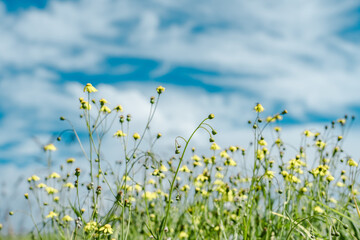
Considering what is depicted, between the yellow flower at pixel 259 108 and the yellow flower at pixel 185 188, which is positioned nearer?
the yellow flower at pixel 259 108

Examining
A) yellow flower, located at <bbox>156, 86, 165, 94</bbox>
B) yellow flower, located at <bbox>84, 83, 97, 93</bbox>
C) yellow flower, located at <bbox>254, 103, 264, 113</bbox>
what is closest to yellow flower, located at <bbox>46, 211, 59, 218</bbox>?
yellow flower, located at <bbox>84, 83, 97, 93</bbox>

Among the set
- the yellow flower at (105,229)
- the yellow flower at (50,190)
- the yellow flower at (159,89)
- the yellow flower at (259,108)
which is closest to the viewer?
the yellow flower at (105,229)

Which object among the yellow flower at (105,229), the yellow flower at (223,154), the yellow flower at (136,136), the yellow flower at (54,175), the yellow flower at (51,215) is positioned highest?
the yellow flower at (223,154)

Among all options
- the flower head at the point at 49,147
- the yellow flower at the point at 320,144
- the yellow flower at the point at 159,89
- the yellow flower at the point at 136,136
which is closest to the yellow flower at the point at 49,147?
the flower head at the point at 49,147

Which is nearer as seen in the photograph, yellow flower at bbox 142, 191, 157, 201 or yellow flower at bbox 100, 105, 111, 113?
yellow flower at bbox 100, 105, 111, 113

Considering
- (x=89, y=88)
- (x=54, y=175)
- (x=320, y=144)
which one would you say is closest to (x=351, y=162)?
(x=320, y=144)

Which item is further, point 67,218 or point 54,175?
point 54,175

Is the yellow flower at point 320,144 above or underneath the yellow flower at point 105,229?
above

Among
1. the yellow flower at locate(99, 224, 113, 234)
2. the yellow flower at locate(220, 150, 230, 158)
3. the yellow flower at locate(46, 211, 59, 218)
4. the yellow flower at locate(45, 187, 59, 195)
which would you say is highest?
the yellow flower at locate(220, 150, 230, 158)

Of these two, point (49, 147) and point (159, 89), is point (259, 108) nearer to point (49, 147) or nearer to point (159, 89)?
point (159, 89)

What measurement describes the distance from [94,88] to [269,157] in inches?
88.5

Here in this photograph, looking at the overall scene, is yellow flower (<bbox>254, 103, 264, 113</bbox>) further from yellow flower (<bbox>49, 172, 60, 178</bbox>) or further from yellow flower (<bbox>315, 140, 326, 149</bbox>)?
yellow flower (<bbox>49, 172, 60, 178</bbox>)

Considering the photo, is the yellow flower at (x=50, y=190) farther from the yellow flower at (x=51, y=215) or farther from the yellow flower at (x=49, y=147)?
the yellow flower at (x=49, y=147)

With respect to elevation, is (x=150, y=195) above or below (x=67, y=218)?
above
